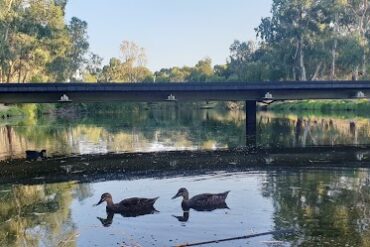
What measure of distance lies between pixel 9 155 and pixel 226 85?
930 inches

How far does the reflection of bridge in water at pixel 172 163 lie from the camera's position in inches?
1104

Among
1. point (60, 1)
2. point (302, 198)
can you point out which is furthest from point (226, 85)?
point (60, 1)

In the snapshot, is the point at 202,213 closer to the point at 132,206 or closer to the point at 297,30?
the point at 132,206

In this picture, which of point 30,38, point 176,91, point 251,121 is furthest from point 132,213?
point 30,38

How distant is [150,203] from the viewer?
1930 centimetres

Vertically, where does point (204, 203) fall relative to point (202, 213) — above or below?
above

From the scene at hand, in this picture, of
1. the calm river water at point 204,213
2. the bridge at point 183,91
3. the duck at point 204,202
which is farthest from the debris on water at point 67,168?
the bridge at point 183,91

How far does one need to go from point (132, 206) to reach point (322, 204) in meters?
7.36

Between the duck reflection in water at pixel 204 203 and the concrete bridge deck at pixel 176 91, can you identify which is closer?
the duck reflection in water at pixel 204 203

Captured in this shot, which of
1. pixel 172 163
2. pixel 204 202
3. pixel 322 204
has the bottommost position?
pixel 322 204

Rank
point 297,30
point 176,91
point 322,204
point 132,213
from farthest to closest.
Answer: point 297,30 → point 176,91 → point 322,204 → point 132,213

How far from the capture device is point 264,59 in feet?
425

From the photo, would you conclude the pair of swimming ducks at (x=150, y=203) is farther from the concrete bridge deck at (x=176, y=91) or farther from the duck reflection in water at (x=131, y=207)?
the concrete bridge deck at (x=176, y=91)

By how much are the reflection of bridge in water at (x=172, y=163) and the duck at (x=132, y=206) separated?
7.31 metres
